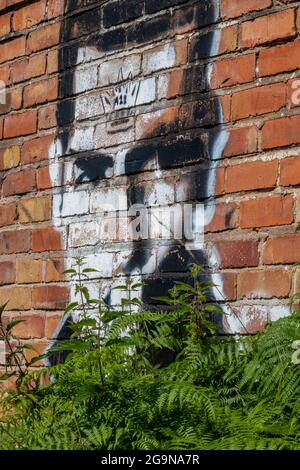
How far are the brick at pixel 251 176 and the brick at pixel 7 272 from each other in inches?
49.2

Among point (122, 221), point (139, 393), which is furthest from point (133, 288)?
point (139, 393)

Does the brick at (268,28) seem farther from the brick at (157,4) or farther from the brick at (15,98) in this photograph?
the brick at (15,98)

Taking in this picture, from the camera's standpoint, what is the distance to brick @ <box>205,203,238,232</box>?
2.97m

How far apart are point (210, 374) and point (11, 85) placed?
2.00 meters

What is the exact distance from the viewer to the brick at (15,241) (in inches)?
144

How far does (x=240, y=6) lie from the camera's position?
→ 9.96 feet

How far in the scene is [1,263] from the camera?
12.4 feet

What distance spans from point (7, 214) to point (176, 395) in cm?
176

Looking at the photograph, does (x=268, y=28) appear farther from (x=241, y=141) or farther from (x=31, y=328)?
(x=31, y=328)

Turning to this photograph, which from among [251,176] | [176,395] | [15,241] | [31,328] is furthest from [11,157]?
[176,395]

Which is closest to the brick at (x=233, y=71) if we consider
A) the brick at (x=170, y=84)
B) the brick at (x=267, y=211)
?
the brick at (x=170, y=84)

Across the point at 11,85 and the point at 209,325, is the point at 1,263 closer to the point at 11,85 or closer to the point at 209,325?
the point at 11,85

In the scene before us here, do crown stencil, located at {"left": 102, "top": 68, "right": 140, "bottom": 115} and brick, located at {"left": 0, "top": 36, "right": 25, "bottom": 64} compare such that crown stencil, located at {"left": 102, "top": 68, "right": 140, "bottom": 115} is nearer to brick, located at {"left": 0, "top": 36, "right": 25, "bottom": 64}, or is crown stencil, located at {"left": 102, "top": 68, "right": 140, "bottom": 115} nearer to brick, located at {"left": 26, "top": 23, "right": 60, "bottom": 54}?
brick, located at {"left": 26, "top": 23, "right": 60, "bottom": 54}

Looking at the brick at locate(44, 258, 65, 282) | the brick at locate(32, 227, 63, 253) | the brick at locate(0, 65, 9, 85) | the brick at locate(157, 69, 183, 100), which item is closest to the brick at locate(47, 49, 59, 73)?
the brick at locate(0, 65, 9, 85)
